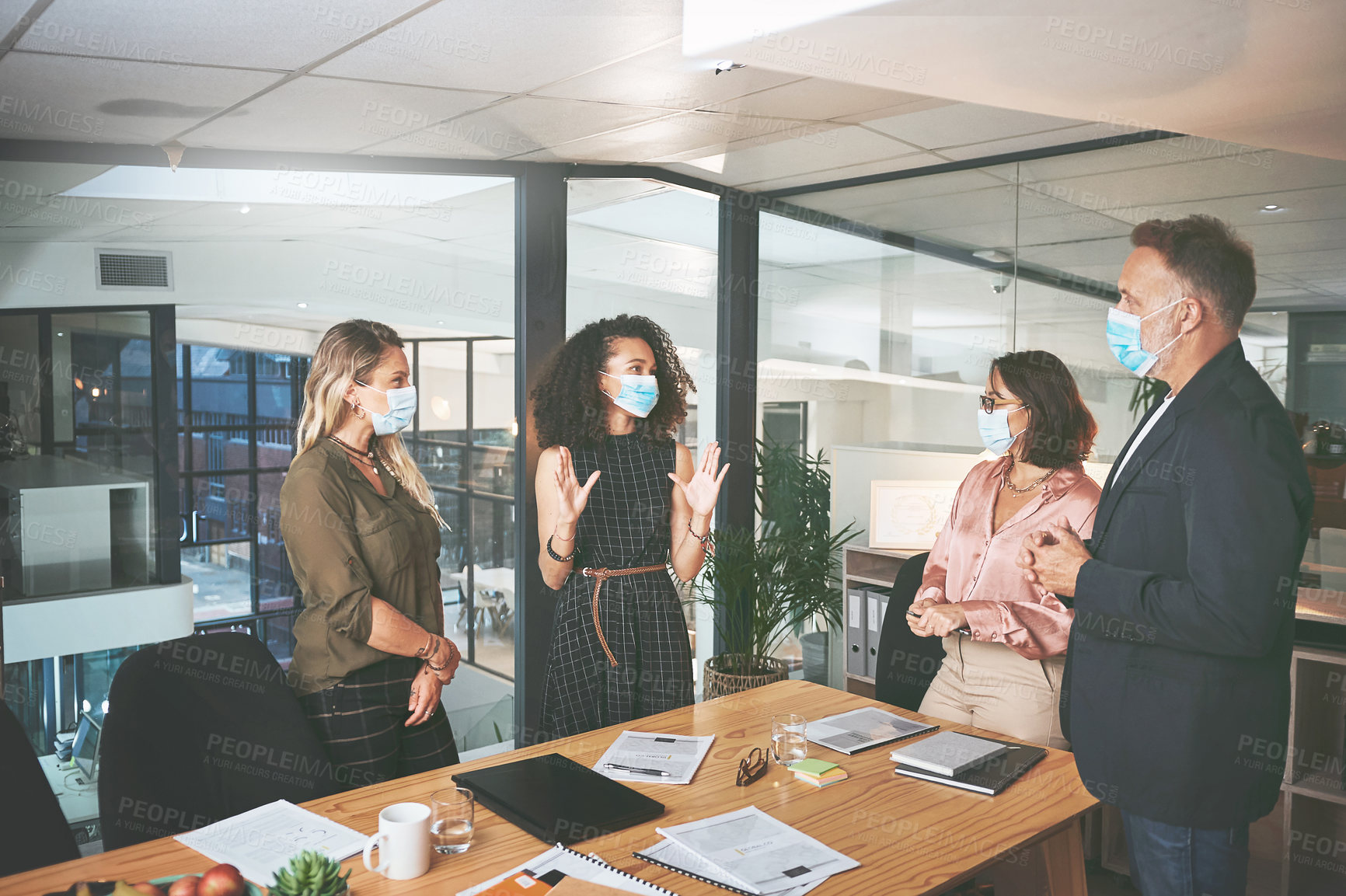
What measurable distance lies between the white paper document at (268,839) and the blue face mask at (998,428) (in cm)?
212

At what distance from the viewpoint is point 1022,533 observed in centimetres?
262

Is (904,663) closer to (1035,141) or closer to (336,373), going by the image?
(336,373)

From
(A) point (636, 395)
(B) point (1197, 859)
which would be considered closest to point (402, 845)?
(B) point (1197, 859)

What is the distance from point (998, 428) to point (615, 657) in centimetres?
136

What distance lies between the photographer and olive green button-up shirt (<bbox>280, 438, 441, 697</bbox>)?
7.39 ft

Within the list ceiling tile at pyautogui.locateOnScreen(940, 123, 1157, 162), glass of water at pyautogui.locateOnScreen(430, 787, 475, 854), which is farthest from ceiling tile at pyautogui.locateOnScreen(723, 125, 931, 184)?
glass of water at pyautogui.locateOnScreen(430, 787, 475, 854)

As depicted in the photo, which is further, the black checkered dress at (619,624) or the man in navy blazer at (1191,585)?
the black checkered dress at (619,624)

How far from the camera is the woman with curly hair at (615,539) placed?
109 inches

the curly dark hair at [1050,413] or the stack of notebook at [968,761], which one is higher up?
the curly dark hair at [1050,413]

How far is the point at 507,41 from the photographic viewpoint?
2479mm

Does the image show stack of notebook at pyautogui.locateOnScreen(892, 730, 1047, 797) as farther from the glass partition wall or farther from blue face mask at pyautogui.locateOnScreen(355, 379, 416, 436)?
the glass partition wall

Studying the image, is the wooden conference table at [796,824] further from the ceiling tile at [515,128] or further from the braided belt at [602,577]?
the ceiling tile at [515,128]

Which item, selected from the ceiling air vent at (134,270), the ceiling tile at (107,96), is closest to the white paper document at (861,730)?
the ceiling tile at (107,96)

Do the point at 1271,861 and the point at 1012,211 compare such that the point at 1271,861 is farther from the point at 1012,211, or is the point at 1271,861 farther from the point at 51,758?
the point at 51,758
